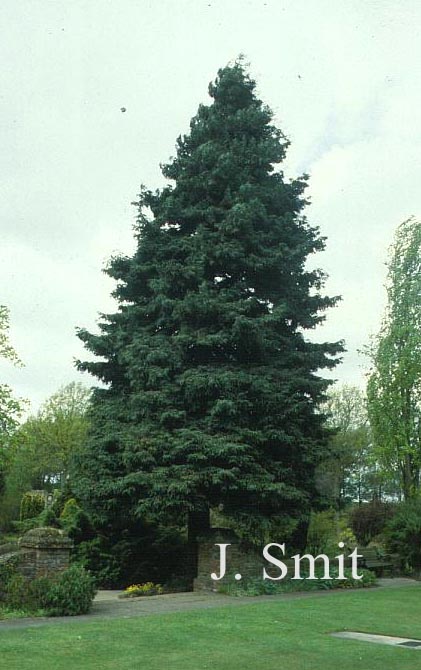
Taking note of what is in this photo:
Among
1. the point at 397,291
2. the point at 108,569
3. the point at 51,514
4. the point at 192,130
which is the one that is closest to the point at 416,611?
the point at 108,569

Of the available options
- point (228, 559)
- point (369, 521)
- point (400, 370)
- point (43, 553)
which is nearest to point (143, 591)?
point (228, 559)

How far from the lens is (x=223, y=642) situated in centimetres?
971

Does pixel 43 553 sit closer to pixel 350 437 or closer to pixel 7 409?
pixel 7 409

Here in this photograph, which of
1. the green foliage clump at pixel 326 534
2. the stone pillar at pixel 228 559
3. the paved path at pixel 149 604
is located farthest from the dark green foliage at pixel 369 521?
the stone pillar at pixel 228 559

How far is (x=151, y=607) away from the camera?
13.9 metres

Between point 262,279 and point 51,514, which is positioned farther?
point 51,514

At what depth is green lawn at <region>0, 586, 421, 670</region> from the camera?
322 inches

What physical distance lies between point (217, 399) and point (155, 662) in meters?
9.73

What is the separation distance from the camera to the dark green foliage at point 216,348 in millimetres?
17203

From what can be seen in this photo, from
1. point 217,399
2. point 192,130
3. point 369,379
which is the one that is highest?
point 192,130

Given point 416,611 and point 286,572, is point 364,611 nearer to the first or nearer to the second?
point 416,611

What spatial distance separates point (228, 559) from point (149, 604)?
3210 mm

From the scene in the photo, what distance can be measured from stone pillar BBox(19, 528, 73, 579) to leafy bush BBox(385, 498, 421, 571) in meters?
11.8

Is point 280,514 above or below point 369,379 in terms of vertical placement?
below
